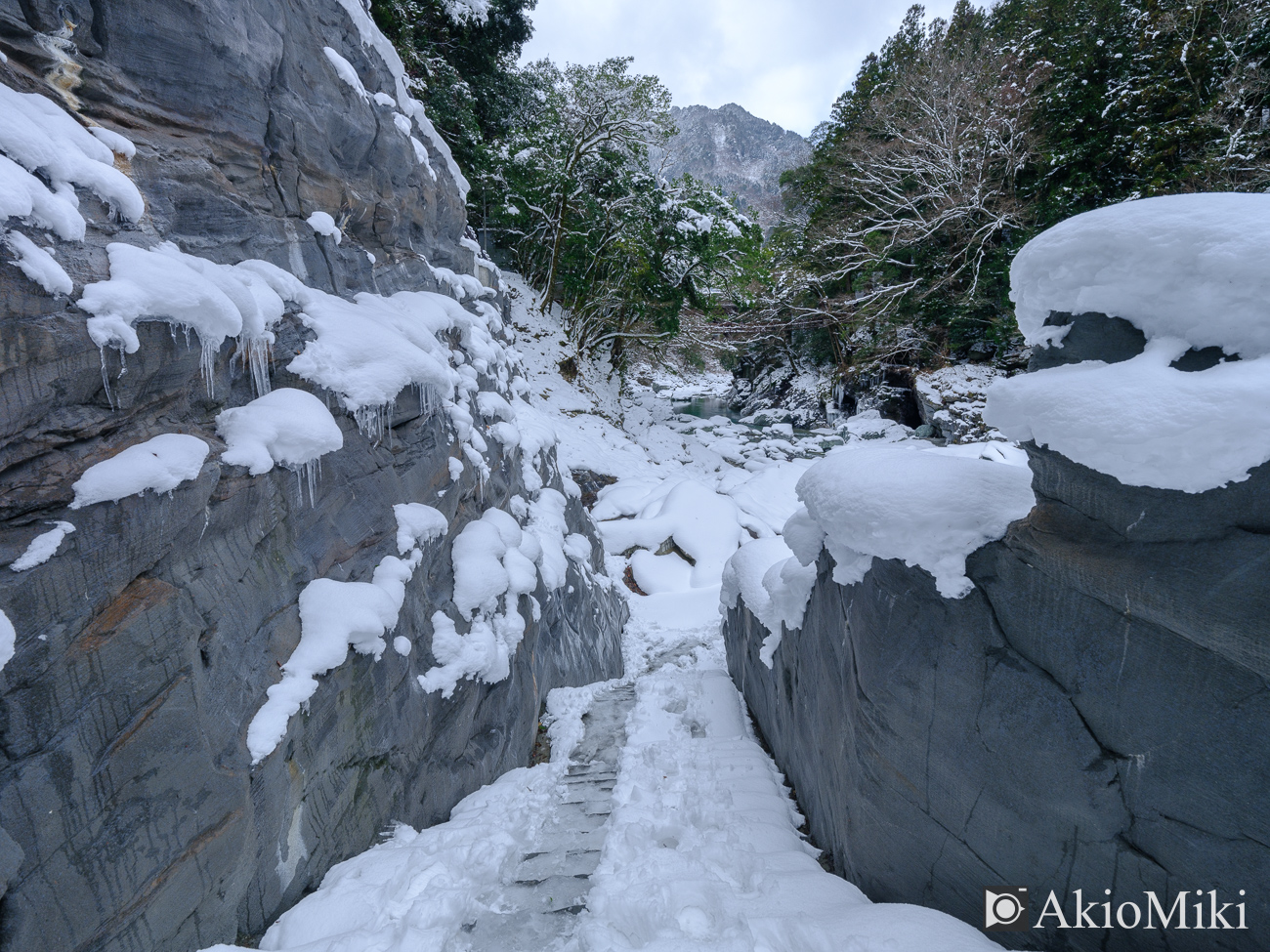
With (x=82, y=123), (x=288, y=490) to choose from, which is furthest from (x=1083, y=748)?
(x=82, y=123)

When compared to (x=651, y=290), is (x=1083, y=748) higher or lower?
lower

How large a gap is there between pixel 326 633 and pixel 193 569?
0.66 m

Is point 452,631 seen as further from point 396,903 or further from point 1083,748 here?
point 1083,748

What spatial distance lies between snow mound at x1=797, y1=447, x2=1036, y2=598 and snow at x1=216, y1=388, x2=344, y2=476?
265cm

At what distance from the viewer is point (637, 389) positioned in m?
21.7

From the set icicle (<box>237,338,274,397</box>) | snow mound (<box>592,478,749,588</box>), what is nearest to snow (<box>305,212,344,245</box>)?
icicle (<box>237,338,274,397</box>)

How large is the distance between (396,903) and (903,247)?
16.0 metres

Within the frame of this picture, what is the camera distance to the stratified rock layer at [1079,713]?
4.49 ft

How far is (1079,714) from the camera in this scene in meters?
1.65

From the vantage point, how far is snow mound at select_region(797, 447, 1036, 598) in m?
1.93

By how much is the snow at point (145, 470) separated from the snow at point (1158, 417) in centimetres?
319

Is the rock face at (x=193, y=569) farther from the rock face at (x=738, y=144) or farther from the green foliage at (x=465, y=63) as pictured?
the rock face at (x=738, y=144)

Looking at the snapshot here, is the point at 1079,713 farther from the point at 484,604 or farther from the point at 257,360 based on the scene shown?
the point at 257,360

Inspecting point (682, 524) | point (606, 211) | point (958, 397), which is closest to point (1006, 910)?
point (682, 524)
